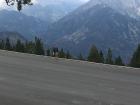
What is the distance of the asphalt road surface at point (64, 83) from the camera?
9.90 metres

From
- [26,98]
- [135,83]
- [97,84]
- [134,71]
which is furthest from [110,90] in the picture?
[134,71]

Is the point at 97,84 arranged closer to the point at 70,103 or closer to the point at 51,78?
the point at 51,78

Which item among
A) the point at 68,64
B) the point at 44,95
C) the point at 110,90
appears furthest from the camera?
the point at 68,64

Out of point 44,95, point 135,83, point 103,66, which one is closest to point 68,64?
point 103,66

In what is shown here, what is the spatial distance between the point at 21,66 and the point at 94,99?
488 centimetres

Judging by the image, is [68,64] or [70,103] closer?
[70,103]

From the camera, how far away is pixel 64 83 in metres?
11.8

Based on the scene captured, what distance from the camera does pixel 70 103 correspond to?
9.58 meters

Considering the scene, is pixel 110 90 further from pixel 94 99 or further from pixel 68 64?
pixel 68 64

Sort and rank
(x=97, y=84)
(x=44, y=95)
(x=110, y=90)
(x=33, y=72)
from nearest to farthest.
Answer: (x=44, y=95), (x=110, y=90), (x=97, y=84), (x=33, y=72)

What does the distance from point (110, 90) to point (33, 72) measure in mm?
3000

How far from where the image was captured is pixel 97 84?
1191 centimetres

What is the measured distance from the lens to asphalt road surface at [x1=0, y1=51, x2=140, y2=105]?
9.90 m

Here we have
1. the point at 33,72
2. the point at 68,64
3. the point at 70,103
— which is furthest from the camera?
the point at 68,64
